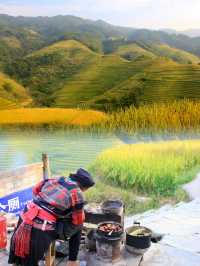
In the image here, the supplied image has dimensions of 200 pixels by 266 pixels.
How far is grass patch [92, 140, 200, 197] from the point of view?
7496 millimetres

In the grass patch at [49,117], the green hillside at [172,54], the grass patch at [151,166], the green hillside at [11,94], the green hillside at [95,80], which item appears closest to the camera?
the grass patch at [151,166]

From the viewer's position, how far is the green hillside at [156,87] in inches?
687

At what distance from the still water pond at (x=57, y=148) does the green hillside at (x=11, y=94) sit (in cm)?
632

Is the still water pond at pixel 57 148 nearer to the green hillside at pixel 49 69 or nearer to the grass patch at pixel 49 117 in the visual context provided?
the grass patch at pixel 49 117

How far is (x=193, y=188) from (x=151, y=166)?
1.09 meters

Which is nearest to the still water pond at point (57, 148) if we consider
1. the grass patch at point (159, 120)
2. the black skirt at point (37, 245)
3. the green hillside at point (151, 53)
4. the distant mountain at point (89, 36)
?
the grass patch at point (159, 120)

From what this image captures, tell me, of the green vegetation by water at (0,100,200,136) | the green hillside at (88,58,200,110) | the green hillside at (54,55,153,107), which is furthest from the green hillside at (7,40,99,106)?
the green vegetation by water at (0,100,200,136)

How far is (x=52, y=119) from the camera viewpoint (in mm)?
14984

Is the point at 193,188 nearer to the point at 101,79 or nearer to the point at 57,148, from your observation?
the point at 57,148

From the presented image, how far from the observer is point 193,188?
714 cm

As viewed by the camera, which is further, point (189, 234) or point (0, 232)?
point (189, 234)

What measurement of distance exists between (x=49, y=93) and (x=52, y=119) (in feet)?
25.2

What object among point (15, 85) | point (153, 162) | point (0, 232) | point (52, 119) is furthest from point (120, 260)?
point (15, 85)

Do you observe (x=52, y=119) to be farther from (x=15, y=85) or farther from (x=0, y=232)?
(x=0, y=232)
